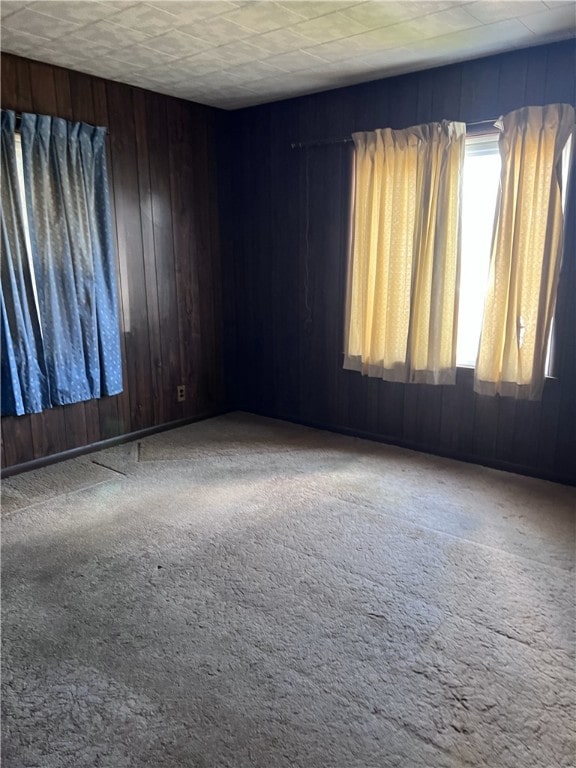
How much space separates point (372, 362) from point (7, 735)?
9.32 feet

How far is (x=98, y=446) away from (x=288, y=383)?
148cm

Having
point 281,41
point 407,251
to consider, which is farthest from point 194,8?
point 407,251

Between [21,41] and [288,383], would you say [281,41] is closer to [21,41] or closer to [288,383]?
[21,41]

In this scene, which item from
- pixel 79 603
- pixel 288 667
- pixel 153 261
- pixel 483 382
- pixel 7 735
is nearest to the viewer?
pixel 7 735

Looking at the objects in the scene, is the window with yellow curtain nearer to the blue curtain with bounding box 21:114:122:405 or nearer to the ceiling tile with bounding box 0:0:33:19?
the blue curtain with bounding box 21:114:122:405

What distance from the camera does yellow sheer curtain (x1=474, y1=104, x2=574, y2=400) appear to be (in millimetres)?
2988

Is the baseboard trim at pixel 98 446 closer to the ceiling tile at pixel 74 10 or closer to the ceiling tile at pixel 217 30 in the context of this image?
the ceiling tile at pixel 74 10

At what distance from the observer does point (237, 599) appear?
2166 millimetres

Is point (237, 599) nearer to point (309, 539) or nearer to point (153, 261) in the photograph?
point (309, 539)

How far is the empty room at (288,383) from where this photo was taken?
1.71 metres

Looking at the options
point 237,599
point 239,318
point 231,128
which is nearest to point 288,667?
point 237,599

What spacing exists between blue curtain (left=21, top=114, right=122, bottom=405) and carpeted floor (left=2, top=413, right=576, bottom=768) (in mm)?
703

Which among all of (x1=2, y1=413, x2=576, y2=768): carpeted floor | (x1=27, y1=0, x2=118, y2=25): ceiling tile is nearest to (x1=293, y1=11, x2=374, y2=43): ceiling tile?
(x1=27, y1=0, x2=118, y2=25): ceiling tile

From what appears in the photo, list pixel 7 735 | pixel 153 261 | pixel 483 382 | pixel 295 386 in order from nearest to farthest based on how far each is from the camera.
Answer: pixel 7 735 < pixel 483 382 < pixel 153 261 < pixel 295 386
